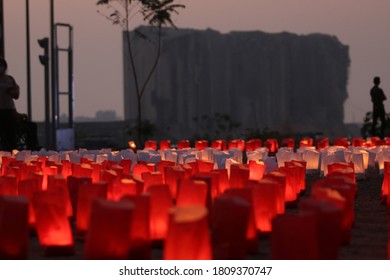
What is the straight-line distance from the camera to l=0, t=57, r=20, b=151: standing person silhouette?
A: 12883 mm

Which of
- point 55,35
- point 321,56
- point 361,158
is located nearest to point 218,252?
point 361,158

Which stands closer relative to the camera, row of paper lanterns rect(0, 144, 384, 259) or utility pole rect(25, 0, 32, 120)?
row of paper lanterns rect(0, 144, 384, 259)

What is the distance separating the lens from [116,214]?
3.96 meters

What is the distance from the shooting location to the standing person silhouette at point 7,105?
12.9 meters

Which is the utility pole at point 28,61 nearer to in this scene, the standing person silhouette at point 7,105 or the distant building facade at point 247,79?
the standing person silhouette at point 7,105

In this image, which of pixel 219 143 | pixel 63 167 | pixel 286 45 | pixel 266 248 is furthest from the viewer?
pixel 286 45

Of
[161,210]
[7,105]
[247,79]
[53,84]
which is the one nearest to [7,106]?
[7,105]

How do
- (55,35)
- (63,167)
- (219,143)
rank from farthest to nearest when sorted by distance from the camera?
1. (55,35)
2. (219,143)
3. (63,167)

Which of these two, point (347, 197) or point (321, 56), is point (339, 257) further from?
point (321, 56)

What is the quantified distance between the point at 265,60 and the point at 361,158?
158 ft

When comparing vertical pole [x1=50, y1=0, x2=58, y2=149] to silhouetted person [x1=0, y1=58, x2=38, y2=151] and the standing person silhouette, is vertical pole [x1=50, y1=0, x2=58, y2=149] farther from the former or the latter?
the standing person silhouette

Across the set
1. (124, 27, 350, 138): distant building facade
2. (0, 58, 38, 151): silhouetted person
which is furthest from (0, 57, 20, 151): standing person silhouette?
(124, 27, 350, 138): distant building facade

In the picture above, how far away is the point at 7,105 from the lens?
13055mm

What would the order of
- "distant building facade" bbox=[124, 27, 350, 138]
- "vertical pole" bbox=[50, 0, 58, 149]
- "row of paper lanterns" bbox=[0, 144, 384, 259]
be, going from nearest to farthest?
"row of paper lanterns" bbox=[0, 144, 384, 259] < "vertical pole" bbox=[50, 0, 58, 149] < "distant building facade" bbox=[124, 27, 350, 138]
